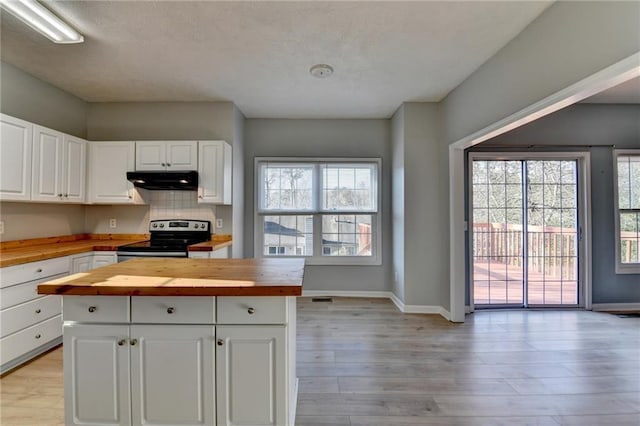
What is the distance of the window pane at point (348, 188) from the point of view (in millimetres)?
4336

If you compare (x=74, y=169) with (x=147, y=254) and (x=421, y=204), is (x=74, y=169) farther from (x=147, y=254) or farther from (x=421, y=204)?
(x=421, y=204)

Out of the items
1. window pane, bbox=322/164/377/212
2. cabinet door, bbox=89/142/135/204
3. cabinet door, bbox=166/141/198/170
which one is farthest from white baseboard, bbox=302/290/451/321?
cabinet door, bbox=89/142/135/204

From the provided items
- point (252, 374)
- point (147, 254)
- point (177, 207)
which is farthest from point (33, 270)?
point (252, 374)

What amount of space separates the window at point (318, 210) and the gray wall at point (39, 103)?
7.53 ft

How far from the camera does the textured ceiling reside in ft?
6.61

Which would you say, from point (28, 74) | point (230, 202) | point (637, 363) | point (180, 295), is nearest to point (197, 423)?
point (180, 295)

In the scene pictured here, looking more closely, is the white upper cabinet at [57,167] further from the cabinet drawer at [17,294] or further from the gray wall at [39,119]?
the cabinet drawer at [17,294]

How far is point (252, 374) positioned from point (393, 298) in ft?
9.90

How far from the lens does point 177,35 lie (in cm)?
229

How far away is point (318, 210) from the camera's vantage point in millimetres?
4328

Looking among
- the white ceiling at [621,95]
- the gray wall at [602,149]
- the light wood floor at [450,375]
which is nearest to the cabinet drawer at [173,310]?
the light wood floor at [450,375]

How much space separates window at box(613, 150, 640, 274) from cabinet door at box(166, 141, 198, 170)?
17.5ft

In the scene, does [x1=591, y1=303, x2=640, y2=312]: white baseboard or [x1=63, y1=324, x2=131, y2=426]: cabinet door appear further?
[x1=591, y1=303, x2=640, y2=312]: white baseboard

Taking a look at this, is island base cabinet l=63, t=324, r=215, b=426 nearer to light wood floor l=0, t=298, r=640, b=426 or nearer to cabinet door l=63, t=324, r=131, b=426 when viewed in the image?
cabinet door l=63, t=324, r=131, b=426
